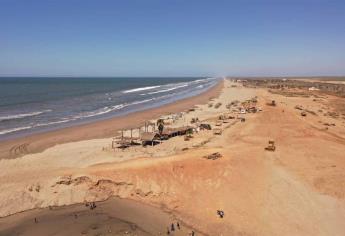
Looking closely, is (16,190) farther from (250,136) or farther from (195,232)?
(250,136)

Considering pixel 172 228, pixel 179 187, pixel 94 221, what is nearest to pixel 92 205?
pixel 94 221

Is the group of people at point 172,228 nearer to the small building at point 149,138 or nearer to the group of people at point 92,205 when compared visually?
the group of people at point 92,205

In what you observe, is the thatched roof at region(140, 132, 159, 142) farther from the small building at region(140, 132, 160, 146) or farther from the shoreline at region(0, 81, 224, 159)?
the shoreline at region(0, 81, 224, 159)

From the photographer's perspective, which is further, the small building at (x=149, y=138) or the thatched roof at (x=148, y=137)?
the thatched roof at (x=148, y=137)

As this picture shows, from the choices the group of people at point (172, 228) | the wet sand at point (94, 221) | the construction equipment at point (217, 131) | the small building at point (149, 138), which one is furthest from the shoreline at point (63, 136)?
the group of people at point (172, 228)

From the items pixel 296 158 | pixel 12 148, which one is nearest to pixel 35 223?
pixel 12 148

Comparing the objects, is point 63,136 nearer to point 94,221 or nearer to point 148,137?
point 148,137
